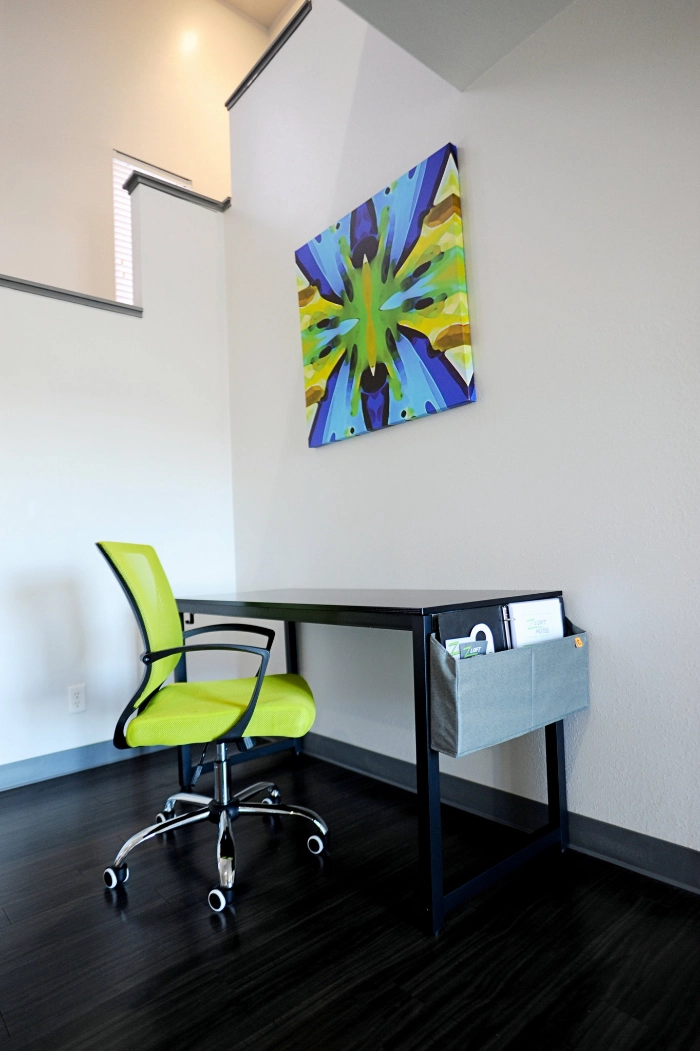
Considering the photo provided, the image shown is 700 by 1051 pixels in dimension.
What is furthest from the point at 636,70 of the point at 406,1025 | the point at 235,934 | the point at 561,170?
the point at 235,934

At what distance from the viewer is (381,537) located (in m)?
2.58

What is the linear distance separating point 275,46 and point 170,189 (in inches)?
35.4

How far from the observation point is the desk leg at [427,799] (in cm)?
149

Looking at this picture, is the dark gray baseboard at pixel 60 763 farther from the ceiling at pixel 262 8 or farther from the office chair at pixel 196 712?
the ceiling at pixel 262 8

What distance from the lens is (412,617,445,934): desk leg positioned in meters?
1.49

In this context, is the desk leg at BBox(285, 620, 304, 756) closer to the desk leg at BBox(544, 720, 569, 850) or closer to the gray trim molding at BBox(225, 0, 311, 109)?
the desk leg at BBox(544, 720, 569, 850)

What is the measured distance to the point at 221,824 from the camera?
1834mm

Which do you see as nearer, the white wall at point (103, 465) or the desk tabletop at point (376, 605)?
the desk tabletop at point (376, 605)

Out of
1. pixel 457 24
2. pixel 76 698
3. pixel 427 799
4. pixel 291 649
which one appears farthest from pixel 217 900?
pixel 457 24

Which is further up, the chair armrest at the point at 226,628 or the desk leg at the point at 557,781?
→ the chair armrest at the point at 226,628

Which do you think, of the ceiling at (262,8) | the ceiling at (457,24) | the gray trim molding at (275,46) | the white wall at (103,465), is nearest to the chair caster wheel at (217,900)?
the white wall at (103,465)

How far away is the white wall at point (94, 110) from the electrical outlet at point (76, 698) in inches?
105

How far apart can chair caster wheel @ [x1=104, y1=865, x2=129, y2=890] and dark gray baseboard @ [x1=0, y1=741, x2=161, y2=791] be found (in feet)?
2.86

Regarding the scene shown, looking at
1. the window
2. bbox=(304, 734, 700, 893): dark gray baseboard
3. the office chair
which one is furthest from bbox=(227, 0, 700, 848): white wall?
the window
